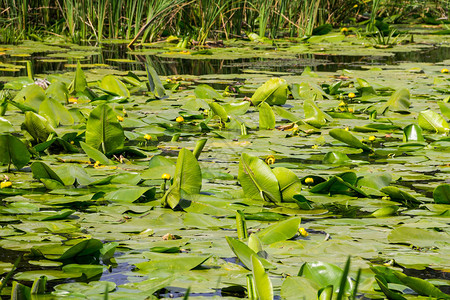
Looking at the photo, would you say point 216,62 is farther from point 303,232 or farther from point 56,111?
point 303,232

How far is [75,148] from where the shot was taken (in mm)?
2715

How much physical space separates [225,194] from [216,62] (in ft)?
13.9

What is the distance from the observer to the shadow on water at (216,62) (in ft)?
17.9

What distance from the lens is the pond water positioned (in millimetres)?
1474

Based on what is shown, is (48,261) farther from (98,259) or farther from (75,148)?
(75,148)

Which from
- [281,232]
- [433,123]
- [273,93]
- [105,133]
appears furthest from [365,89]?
[281,232]

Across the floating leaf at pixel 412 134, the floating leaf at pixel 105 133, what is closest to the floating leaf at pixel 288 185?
the floating leaf at pixel 105 133

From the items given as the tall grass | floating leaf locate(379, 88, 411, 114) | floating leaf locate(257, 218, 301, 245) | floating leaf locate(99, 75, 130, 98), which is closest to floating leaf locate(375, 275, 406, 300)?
floating leaf locate(257, 218, 301, 245)

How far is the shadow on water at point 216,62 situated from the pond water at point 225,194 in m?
1.16

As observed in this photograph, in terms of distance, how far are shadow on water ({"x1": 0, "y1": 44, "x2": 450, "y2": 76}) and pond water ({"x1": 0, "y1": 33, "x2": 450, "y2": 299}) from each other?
3.81 feet

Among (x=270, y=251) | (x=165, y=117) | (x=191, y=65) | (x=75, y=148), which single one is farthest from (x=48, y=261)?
(x=191, y=65)

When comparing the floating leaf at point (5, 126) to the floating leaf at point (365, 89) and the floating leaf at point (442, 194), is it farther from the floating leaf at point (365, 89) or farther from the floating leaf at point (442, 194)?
the floating leaf at point (365, 89)

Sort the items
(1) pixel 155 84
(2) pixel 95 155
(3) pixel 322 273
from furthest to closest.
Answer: (1) pixel 155 84 → (2) pixel 95 155 → (3) pixel 322 273

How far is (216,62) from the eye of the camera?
6.25 meters
